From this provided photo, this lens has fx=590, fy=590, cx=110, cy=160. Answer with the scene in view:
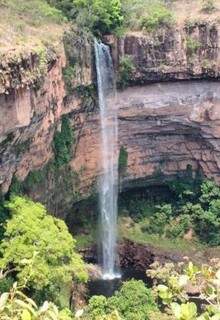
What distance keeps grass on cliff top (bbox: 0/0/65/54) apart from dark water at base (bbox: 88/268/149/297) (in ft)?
24.3

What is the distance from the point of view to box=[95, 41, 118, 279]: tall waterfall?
732 inches

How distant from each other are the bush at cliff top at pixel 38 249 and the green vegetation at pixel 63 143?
317 cm

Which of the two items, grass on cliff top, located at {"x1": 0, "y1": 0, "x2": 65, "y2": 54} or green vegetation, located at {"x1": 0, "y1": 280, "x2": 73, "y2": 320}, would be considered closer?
green vegetation, located at {"x1": 0, "y1": 280, "x2": 73, "y2": 320}

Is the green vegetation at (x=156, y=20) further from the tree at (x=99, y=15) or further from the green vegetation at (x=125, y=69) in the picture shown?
the green vegetation at (x=125, y=69)

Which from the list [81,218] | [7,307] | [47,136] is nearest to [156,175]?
[81,218]

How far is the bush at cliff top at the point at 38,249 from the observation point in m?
13.0

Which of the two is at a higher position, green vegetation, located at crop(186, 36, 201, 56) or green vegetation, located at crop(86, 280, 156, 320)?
green vegetation, located at crop(186, 36, 201, 56)

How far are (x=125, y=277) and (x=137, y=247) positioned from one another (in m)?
1.47

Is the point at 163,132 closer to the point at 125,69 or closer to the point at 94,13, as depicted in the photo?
the point at 125,69

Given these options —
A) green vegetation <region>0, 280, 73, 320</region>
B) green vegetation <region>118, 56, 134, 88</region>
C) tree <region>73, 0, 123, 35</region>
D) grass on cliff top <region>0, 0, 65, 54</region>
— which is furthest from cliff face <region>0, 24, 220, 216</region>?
green vegetation <region>0, 280, 73, 320</region>

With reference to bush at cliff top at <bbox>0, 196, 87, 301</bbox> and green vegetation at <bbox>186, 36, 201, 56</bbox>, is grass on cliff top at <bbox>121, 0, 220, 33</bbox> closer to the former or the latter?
green vegetation at <bbox>186, 36, 201, 56</bbox>

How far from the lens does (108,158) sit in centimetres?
1989

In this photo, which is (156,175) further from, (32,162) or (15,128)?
(15,128)

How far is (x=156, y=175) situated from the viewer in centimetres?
2142
